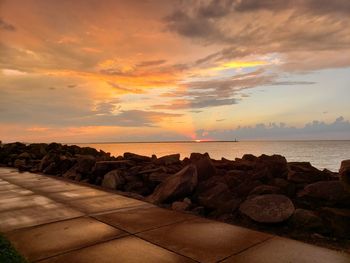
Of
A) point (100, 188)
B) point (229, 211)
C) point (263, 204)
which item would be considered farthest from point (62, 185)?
point (263, 204)

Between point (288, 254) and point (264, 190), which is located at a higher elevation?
point (264, 190)

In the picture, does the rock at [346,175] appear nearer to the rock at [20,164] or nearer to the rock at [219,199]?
the rock at [219,199]

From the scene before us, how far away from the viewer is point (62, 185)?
924 centimetres

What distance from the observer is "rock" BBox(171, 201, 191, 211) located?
6387 millimetres

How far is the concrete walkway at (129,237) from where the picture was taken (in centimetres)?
394

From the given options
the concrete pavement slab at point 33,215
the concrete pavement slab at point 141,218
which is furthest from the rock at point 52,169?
the concrete pavement slab at point 141,218

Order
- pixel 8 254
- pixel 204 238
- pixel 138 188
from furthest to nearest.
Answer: pixel 138 188, pixel 204 238, pixel 8 254

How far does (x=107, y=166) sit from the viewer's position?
10.3 metres

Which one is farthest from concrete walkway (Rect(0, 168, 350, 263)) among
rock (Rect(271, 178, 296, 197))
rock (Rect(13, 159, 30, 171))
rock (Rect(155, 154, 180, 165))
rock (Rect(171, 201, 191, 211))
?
rock (Rect(13, 159, 30, 171))

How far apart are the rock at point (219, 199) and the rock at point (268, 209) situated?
1.45 ft

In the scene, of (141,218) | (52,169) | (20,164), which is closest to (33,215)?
(141,218)

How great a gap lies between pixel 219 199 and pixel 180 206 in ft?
2.66

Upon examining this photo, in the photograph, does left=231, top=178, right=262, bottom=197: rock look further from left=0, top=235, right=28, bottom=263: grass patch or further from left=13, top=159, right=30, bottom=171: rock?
left=13, top=159, right=30, bottom=171: rock

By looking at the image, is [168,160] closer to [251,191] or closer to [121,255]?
[251,191]
